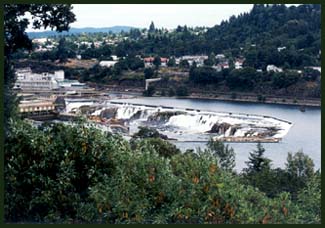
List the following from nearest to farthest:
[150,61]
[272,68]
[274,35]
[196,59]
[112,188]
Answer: [112,188] → [272,68] → [150,61] → [196,59] → [274,35]

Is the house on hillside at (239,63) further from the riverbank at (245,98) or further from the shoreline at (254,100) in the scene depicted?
the shoreline at (254,100)

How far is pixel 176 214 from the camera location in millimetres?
2148

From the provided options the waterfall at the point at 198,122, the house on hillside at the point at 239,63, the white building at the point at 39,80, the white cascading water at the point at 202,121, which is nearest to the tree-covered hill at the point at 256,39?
the house on hillside at the point at 239,63

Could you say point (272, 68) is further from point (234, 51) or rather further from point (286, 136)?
point (286, 136)

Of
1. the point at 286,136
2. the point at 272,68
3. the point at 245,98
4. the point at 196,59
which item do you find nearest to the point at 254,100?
the point at 245,98

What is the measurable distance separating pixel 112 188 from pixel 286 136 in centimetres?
749

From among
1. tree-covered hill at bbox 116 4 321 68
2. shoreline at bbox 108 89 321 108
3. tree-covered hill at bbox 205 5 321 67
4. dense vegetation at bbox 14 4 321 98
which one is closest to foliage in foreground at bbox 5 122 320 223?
dense vegetation at bbox 14 4 321 98

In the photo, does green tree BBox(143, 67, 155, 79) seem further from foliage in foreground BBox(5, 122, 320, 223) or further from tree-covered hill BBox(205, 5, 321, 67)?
foliage in foreground BBox(5, 122, 320, 223)

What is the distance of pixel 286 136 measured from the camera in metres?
9.48

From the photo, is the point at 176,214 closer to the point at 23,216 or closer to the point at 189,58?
the point at 23,216

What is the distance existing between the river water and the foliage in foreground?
335 cm

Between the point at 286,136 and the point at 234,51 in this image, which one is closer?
the point at 286,136

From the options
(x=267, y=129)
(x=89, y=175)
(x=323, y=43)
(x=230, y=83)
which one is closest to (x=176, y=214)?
(x=89, y=175)

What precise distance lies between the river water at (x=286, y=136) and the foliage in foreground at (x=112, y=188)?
3.35 metres
